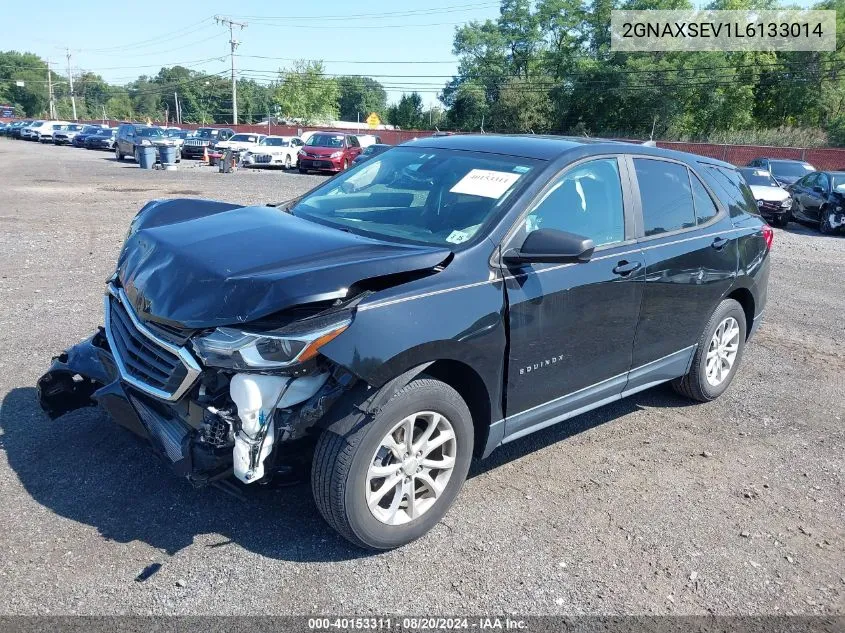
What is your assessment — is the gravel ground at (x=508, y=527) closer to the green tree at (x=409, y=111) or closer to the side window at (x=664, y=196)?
the side window at (x=664, y=196)

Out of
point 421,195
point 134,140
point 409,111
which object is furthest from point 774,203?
point 409,111

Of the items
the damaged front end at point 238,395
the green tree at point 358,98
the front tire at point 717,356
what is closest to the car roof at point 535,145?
the front tire at point 717,356

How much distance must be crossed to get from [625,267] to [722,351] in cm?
174

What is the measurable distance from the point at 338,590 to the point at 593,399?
1946 mm

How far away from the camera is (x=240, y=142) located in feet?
117

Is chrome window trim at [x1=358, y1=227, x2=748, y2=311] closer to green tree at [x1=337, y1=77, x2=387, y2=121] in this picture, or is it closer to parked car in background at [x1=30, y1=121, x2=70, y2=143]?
parked car in background at [x1=30, y1=121, x2=70, y2=143]

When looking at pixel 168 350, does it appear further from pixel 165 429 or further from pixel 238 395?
pixel 238 395

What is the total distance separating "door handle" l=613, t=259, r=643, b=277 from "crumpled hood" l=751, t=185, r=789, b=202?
1580 centimetres

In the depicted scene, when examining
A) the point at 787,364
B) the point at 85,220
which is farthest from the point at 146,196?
the point at 787,364

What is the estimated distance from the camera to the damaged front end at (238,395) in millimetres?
2916

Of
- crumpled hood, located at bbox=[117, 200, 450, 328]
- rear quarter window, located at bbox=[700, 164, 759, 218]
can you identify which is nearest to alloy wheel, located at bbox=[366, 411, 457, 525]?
crumpled hood, located at bbox=[117, 200, 450, 328]

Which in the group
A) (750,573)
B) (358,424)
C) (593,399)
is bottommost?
(750,573)

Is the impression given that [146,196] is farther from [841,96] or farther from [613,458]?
[841,96]

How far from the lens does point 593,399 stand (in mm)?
4234
